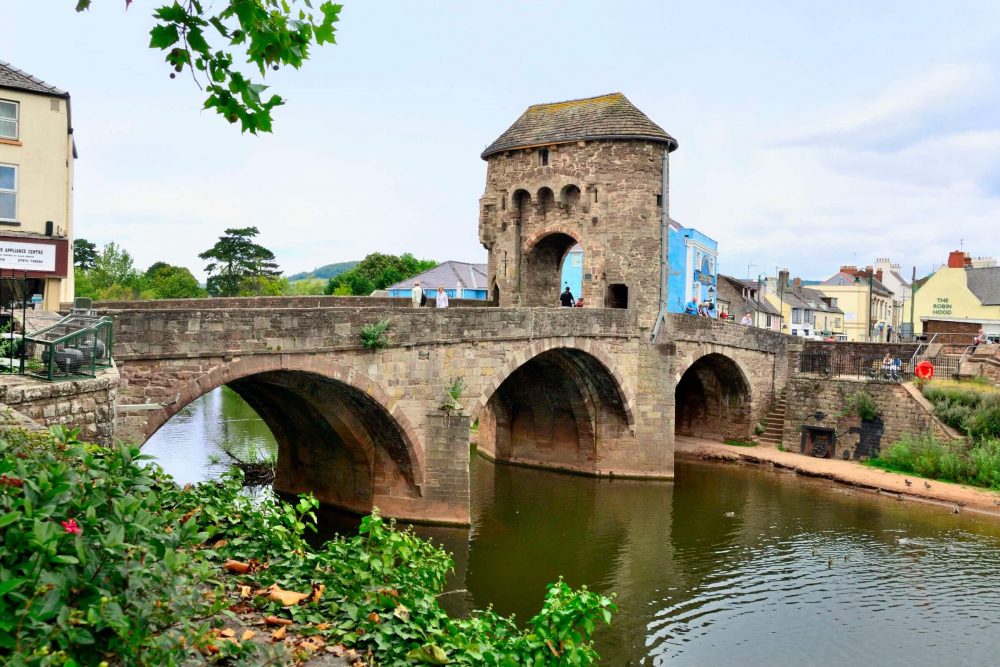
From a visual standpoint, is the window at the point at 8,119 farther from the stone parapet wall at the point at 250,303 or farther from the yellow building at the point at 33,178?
the stone parapet wall at the point at 250,303

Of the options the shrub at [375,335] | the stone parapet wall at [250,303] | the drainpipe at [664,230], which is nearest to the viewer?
the shrub at [375,335]

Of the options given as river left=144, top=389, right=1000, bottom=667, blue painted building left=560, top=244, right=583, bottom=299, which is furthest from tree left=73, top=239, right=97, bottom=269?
river left=144, top=389, right=1000, bottom=667

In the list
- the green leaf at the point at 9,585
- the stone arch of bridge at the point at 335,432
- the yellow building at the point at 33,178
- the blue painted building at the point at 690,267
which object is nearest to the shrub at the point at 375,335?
the stone arch of bridge at the point at 335,432

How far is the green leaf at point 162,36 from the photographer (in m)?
5.82

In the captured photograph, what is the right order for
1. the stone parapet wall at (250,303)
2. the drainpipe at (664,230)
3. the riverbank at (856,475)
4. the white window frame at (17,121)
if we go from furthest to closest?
the drainpipe at (664,230) < the riverbank at (856,475) < the stone parapet wall at (250,303) < the white window frame at (17,121)

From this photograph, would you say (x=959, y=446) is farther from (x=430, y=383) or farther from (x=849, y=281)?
(x=849, y=281)

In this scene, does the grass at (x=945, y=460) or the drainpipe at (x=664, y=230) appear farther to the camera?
the drainpipe at (x=664, y=230)

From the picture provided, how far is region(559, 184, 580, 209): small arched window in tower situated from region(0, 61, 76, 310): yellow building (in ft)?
43.3

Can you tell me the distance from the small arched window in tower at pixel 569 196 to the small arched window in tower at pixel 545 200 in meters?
0.38

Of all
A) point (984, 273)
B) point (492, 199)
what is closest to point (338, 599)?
point (492, 199)

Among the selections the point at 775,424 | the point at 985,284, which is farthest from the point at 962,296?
the point at 775,424

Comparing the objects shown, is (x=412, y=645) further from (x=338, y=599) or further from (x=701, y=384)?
(x=701, y=384)

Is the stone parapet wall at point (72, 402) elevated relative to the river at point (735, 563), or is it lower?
elevated

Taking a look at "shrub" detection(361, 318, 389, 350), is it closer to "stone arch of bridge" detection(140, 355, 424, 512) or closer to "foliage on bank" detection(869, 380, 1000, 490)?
"stone arch of bridge" detection(140, 355, 424, 512)
